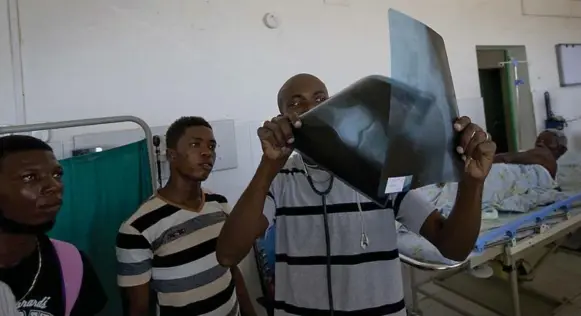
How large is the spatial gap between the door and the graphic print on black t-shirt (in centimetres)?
413

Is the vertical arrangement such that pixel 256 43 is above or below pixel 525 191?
above

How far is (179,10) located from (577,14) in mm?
4373

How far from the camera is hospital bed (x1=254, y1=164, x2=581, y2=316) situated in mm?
1825

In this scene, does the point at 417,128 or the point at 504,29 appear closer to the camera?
the point at 417,128

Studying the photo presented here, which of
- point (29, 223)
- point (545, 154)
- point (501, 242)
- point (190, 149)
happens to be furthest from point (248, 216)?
point (545, 154)

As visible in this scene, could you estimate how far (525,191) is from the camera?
248 cm

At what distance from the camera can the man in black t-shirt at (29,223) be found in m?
0.84

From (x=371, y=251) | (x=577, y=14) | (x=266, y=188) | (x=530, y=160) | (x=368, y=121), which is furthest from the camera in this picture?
(x=577, y=14)

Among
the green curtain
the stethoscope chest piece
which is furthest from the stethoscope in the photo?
the green curtain

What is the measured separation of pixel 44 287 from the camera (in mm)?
883

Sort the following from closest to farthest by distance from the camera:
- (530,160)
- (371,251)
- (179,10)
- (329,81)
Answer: (371,251) → (179,10) → (329,81) → (530,160)

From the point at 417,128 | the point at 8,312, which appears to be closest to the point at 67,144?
the point at 8,312

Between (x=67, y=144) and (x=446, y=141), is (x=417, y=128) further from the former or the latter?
(x=67, y=144)

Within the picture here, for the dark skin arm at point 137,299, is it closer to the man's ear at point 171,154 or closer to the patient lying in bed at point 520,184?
the man's ear at point 171,154
